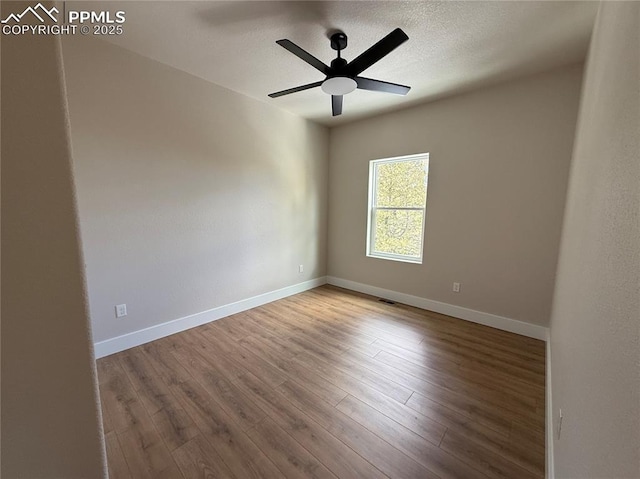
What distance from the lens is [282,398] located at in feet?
5.78

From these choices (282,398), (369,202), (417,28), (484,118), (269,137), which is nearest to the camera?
(282,398)

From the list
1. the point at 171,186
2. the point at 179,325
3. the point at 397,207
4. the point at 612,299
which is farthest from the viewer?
the point at 397,207

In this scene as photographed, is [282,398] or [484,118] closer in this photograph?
[282,398]

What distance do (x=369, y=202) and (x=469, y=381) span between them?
2.54m

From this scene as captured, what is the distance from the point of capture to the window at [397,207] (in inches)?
134

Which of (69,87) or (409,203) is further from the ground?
(69,87)

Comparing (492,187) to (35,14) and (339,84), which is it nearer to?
(339,84)

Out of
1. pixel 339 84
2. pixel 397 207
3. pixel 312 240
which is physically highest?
pixel 339 84

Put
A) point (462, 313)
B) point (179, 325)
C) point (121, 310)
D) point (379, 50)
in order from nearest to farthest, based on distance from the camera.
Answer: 1. point (379, 50)
2. point (121, 310)
3. point (179, 325)
4. point (462, 313)

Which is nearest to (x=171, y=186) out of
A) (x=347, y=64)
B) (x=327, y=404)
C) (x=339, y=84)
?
(x=339, y=84)

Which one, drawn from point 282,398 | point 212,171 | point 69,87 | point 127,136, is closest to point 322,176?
point 212,171

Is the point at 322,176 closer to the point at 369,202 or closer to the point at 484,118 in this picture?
the point at 369,202

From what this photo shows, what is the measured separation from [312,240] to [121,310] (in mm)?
2585

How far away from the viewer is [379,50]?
1.67m
